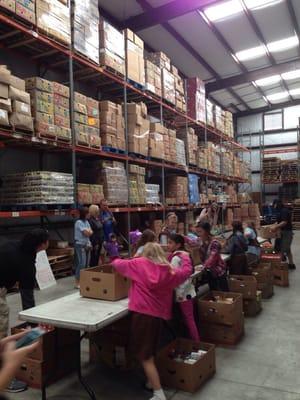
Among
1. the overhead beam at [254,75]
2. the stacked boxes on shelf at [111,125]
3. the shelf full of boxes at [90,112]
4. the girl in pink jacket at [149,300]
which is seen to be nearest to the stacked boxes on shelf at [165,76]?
the shelf full of boxes at [90,112]

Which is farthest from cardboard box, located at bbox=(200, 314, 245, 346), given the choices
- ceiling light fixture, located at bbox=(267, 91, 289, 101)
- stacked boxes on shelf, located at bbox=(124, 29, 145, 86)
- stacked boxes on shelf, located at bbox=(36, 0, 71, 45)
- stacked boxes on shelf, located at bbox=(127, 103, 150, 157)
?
ceiling light fixture, located at bbox=(267, 91, 289, 101)

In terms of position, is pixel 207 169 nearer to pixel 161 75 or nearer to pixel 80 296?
pixel 161 75

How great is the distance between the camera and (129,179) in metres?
9.71

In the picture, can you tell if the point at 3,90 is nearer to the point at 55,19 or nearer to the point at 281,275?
the point at 55,19

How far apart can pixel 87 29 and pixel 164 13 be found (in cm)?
343

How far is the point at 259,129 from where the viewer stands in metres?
24.0

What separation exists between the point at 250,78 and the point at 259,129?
24.9 ft

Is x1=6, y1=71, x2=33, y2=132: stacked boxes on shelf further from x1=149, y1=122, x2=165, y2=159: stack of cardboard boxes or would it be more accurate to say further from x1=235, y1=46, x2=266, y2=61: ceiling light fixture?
x1=235, y1=46, x2=266, y2=61: ceiling light fixture

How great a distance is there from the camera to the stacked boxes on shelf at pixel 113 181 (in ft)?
28.7

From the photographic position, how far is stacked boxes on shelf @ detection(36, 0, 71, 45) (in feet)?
23.1

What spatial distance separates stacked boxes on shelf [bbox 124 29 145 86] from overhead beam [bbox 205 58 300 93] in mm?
7840

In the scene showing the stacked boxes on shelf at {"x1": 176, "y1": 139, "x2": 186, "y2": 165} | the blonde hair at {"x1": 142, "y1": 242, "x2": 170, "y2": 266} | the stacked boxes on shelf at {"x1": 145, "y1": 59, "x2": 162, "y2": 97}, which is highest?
the stacked boxes on shelf at {"x1": 145, "y1": 59, "x2": 162, "y2": 97}

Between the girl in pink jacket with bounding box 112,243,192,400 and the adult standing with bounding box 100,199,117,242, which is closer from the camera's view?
the girl in pink jacket with bounding box 112,243,192,400

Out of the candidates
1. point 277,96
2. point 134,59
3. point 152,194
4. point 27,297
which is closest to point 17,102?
point 27,297
